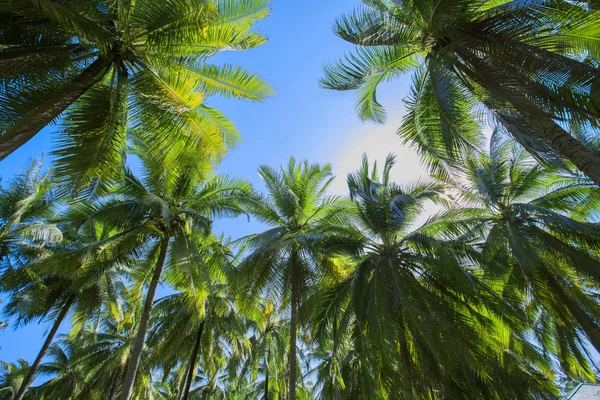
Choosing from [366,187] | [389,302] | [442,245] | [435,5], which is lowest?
[389,302]

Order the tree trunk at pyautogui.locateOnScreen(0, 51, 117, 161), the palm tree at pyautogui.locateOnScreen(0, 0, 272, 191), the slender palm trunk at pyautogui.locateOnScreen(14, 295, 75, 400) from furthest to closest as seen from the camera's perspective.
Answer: the slender palm trunk at pyautogui.locateOnScreen(14, 295, 75, 400), the palm tree at pyautogui.locateOnScreen(0, 0, 272, 191), the tree trunk at pyautogui.locateOnScreen(0, 51, 117, 161)

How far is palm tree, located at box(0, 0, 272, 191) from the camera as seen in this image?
6137mm

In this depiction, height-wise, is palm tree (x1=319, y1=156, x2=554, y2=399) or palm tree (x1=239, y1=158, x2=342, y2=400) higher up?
palm tree (x1=239, y1=158, x2=342, y2=400)

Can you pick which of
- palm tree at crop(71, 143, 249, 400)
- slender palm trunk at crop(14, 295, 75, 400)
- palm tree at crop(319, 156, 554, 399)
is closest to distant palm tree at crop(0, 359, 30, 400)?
slender palm trunk at crop(14, 295, 75, 400)

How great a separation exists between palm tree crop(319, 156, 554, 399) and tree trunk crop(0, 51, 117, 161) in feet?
27.0

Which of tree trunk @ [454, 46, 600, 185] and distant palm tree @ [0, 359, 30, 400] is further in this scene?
distant palm tree @ [0, 359, 30, 400]

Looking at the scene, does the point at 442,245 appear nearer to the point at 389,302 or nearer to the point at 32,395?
the point at 389,302

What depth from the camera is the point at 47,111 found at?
6.10m

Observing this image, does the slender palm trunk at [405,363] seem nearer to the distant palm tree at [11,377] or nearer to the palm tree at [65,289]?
the palm tree at [65,289]

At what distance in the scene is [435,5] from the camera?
250 inches

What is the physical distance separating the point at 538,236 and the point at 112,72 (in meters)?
12.5

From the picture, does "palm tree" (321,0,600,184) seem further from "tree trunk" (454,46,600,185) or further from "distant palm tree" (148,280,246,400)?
"distant palm tree" (148,280,246,400)

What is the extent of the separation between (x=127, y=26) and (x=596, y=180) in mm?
7128

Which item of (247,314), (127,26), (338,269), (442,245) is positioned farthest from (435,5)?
(247,314)
